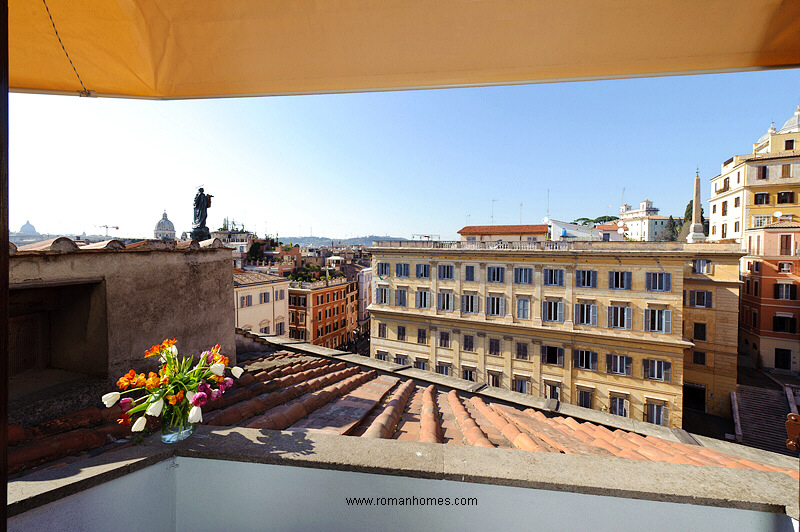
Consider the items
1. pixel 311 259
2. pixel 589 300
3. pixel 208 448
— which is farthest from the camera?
pixel 311 259

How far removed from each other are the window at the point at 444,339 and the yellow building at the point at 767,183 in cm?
1851

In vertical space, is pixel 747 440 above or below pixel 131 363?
below

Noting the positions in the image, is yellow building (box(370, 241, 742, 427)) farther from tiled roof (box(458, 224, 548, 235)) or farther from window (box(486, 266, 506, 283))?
tiled roof (box(458, 224, 548, 235))

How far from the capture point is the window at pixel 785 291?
60.2ft

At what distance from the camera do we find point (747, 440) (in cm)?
1430

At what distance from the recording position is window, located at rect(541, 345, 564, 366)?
55.7 feet

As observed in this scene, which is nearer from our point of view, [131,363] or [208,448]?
[208,448]

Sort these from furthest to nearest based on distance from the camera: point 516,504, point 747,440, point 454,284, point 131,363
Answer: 1. point 454,284
2. point 747,440
3. point 131,363
4. point 516,504

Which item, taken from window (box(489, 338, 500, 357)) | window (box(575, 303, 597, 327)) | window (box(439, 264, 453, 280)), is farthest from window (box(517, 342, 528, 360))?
window (box(439, 264, 453, 280))

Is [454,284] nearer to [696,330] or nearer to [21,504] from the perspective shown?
[696,330]

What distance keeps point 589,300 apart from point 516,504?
17579mm

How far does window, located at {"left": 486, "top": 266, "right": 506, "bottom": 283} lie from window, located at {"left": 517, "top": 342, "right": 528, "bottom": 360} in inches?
143

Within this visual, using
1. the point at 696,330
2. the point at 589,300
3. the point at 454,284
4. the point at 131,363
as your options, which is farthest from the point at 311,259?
the point at 131,363

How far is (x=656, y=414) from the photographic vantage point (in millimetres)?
15422
